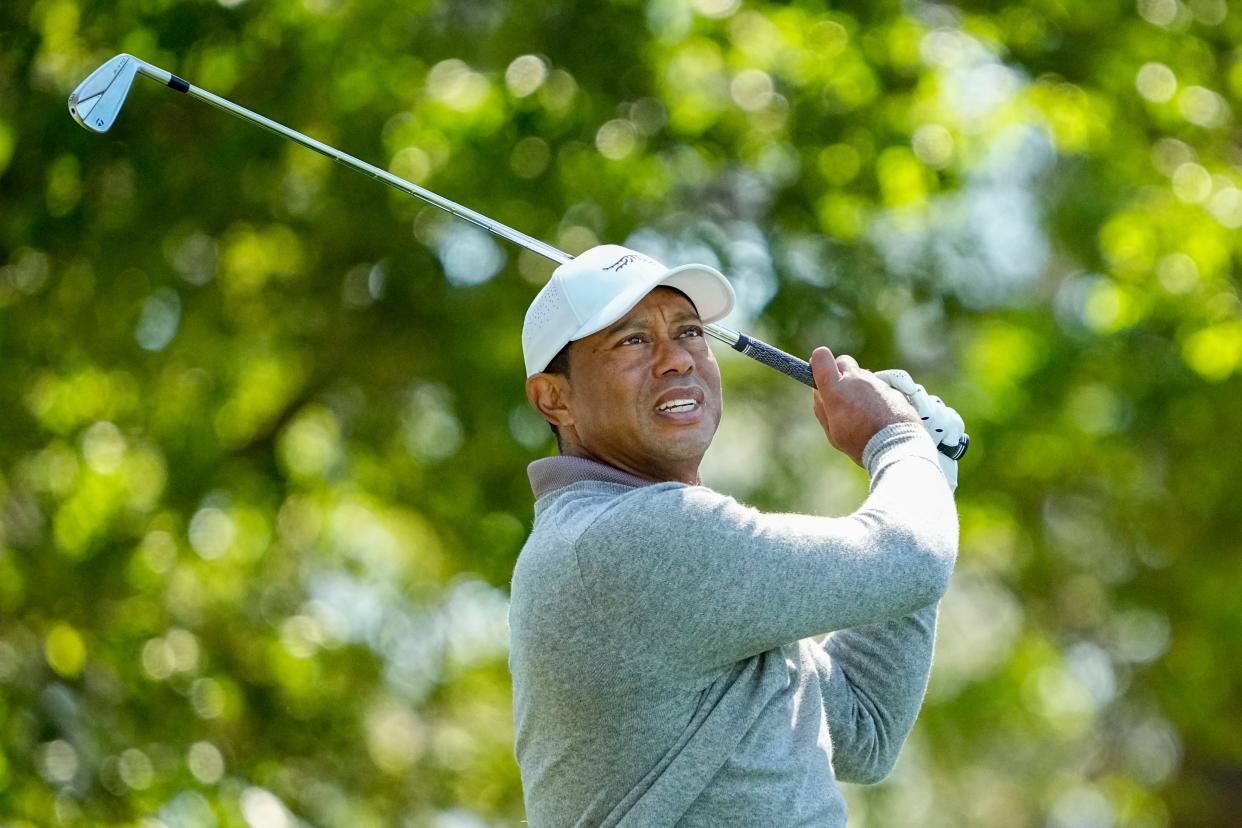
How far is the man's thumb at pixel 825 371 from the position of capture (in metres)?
3.23

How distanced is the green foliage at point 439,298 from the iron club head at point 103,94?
4.22 meters

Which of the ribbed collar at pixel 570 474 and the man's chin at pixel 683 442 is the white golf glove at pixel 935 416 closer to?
the man's chin at pixel 683 442

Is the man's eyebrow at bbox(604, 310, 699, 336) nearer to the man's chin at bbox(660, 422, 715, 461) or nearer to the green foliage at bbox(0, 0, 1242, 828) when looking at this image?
the man's chin at bbox(660, 422, 715, 461)

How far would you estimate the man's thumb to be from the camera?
323 cm

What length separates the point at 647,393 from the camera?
3258 mm

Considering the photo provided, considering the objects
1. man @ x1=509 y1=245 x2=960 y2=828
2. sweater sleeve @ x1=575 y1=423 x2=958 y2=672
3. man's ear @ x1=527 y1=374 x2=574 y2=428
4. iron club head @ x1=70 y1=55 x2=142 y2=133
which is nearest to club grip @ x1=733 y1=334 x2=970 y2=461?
man @ x1=509 y1=245 x2=960 y2=828

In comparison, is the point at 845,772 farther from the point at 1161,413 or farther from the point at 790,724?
the point at 1161,413

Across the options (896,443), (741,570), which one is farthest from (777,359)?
(741,570)

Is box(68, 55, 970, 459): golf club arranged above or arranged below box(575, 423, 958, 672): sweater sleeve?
below

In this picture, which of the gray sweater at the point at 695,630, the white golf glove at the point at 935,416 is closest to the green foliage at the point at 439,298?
the white golf glove at the point at 935,416

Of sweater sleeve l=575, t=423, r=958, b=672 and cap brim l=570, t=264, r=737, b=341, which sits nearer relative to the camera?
sweater sleeve l=575, t=423, r=958, b=672

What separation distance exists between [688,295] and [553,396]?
0.98 ft

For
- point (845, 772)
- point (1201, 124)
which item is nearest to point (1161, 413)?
point (1201, 124)

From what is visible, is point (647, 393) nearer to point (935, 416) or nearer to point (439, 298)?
point (935, 416)
